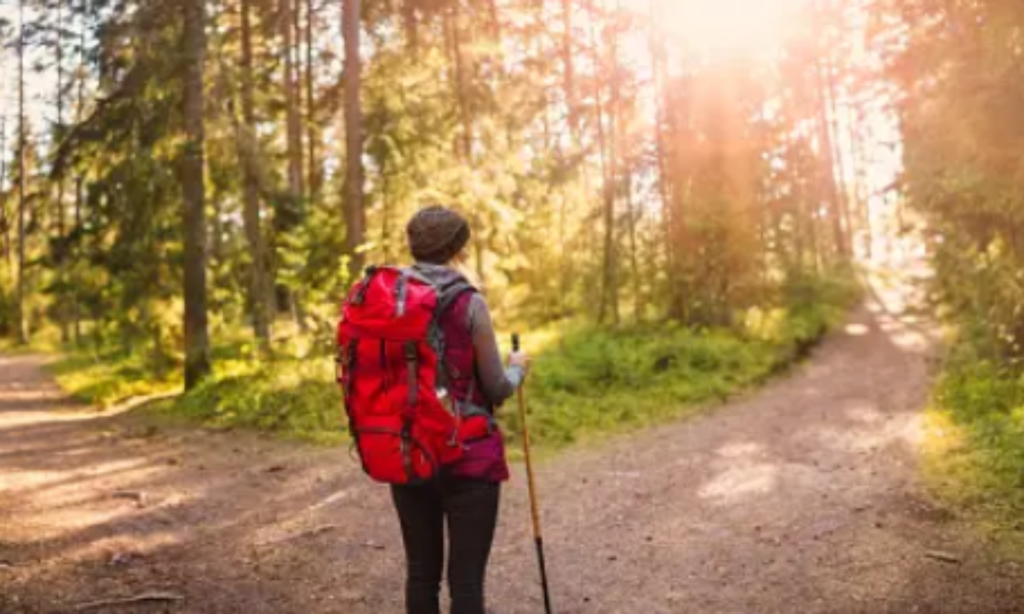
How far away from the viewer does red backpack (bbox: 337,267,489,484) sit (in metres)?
3.06

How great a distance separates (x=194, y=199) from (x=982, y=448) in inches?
498

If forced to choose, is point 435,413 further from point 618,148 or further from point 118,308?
point 618,148

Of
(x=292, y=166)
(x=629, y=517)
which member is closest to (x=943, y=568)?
(x=629, y=517)

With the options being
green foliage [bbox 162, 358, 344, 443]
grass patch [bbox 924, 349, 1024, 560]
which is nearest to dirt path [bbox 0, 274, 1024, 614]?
grass patch [bbox 924, 349, 1024, 560]

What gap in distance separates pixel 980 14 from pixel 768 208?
1261 centimetres

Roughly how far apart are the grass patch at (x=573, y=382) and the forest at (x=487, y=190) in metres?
0.08

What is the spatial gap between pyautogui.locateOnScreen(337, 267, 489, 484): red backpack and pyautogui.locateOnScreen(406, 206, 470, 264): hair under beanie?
0.54 ft

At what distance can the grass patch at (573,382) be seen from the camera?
11.4m

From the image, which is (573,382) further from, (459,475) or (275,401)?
(459,475)

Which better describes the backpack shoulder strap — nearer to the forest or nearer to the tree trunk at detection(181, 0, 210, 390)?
the forest

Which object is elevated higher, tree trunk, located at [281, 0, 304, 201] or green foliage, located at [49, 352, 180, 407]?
tree trunk, located at [281, 0, 304, 201]

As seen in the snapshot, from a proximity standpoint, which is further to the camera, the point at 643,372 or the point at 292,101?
the point at 292,101

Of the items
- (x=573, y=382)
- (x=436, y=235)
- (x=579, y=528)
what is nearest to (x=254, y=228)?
(x=573, y=382)

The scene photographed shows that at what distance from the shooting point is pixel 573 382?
12961 millimetres
